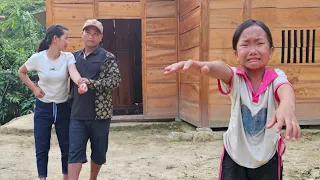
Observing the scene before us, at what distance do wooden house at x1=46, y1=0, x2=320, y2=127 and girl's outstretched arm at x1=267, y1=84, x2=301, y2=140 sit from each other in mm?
4225

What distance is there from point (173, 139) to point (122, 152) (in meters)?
1.01

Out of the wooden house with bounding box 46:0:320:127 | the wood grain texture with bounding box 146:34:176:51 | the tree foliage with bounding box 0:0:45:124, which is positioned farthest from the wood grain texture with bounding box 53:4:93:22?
the tree foliage with bounding box 0:0:45:124

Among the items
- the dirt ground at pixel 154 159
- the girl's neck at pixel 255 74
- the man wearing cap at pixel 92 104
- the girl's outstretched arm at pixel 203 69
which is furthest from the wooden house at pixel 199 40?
the girl's outstretched arm at pixel 203 69

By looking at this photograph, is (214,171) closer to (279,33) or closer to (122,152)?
(122,152)

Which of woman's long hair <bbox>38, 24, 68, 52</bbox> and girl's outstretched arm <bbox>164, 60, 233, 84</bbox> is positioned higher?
woman's long hair <bbox>38, 24, 68, 52</bbox>

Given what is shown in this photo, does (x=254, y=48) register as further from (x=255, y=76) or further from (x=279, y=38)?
(x=279, y=38)

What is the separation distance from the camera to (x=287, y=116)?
147 cm

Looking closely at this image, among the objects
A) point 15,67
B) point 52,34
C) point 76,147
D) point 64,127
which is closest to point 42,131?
point 64,127

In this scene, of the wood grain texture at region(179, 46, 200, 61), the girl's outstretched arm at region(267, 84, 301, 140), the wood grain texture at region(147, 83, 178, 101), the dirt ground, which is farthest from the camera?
the wood grain texture at region(147, 83, 178, 101)

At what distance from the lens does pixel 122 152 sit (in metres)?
5.27

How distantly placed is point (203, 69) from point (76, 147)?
5.72ft

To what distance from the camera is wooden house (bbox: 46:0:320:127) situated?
5.93 m

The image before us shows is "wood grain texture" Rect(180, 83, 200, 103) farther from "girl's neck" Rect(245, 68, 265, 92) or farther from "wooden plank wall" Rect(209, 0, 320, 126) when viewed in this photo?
"girl's neck" Rect(245, 68, 265, 92)

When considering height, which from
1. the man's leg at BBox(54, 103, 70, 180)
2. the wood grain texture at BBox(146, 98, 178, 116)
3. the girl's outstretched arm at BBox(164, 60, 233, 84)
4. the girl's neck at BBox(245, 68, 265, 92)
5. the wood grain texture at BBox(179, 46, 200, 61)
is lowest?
the wood grain texture at BBox(146, 98, 178, 116)
